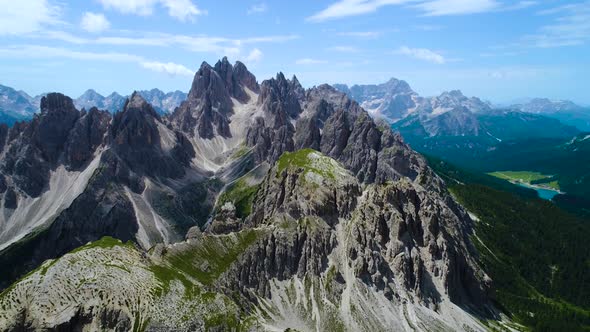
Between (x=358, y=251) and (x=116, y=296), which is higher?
(x=116, y=296)

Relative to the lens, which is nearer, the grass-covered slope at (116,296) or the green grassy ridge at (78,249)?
the grass-covered slope at (116,296)

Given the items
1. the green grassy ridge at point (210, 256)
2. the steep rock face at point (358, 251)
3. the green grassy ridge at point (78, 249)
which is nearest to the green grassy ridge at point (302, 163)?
the steep rock face at point (358, 251)

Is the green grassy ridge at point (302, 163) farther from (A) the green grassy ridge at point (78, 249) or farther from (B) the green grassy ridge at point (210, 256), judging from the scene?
(A) the green grassy ridge at point (78, 249)

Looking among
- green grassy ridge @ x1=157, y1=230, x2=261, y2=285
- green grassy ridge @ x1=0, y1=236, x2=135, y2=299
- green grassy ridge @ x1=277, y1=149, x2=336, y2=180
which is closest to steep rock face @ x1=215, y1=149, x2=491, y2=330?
green grassy ridge @ x1=277, y1=149, x2=336, y2=180

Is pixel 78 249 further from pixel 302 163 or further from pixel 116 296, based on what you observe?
pixel 302 163

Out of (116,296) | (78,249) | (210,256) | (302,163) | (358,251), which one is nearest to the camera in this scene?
(116,296)

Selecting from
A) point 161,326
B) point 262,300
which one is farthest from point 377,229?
point 161,326

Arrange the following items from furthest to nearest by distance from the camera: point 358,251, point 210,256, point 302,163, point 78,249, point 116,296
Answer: point 302,163
point 358,251
point 210,256
point 78,249
point 116,296

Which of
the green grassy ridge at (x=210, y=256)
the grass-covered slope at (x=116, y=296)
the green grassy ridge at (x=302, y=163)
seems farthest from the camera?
the green grassy ridge at (x=302, y=163)

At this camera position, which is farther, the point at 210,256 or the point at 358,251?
the point at 358,251

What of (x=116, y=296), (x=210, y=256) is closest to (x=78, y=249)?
(x=116, y=296)

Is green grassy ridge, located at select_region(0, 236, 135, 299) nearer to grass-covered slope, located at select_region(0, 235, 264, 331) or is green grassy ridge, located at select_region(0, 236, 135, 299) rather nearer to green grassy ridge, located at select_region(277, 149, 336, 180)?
grass-covered slope, located at select_region(0, 235, 264, 331)

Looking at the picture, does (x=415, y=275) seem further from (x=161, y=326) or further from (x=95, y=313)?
(x=95, y=313)

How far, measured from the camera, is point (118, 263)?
103312 mm
